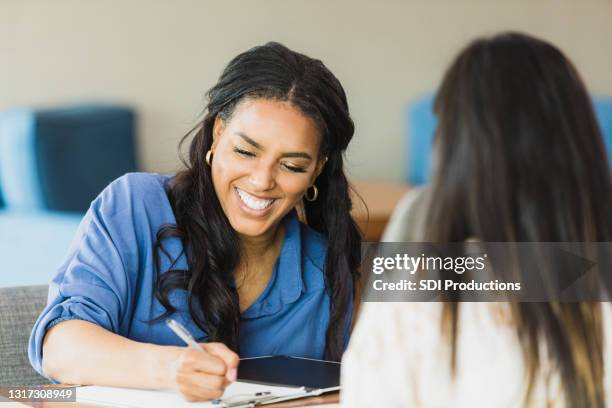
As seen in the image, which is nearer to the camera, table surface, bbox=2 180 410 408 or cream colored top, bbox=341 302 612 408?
cream colored top, bbox=341 302 612 408

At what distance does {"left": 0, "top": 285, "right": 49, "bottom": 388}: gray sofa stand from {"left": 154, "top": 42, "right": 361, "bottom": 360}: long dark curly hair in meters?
0.21

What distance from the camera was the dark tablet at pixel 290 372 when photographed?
1.31m

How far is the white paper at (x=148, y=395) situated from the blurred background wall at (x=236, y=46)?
2934 millimetres

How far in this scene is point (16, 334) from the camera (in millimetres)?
1553

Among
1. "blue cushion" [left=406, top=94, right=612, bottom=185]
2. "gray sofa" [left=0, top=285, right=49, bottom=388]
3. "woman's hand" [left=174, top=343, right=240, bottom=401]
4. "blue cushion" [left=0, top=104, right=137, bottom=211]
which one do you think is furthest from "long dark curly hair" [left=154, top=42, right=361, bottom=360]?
"blue cushion" [left=406, top=94, right=612, bottom=185]

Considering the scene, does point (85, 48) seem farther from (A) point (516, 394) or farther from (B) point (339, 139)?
(A) point (516, 394)

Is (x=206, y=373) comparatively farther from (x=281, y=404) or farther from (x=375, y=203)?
(x=375, y=203)

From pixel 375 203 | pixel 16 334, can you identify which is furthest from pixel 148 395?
pixel 375 203

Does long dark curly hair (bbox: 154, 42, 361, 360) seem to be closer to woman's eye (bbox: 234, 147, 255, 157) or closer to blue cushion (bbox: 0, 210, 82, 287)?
woman's eye (bbox: 234, 147, 255, 157)

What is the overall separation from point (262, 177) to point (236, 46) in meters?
2.99

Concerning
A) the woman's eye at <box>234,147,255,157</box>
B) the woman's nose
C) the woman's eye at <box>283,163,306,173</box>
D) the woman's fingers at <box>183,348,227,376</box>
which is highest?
the woman's eye at <box>234,147,255,157</box>

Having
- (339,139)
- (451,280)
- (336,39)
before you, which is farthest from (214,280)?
(336,39)

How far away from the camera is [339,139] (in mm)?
1609

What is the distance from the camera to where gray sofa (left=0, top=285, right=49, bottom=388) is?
1.54 metres
